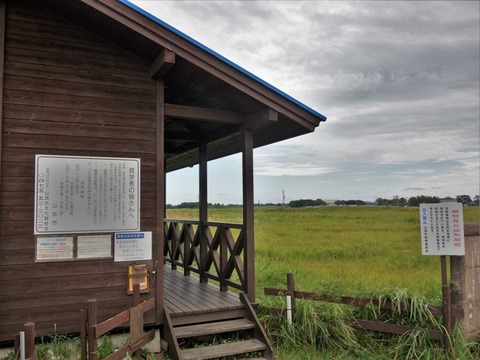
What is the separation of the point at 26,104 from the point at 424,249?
174 inches

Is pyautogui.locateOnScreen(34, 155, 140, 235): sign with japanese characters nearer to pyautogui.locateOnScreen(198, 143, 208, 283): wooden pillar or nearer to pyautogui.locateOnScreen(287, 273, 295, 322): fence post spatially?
pyautogui.locateOnScreen(287, 273, 295, 322): fence post

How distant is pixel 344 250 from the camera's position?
1333 centimetres

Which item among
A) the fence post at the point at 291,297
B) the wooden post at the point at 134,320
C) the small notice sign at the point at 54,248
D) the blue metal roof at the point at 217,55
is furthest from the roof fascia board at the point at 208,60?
the wooden post at the point at 134,320

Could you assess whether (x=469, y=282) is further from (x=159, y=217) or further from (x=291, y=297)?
(x=159, y=217)

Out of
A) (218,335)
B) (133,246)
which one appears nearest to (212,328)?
(218,335)

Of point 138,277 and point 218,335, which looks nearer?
point 138,277

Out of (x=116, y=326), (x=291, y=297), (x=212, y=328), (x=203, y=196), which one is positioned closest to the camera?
(x=116, y=326)

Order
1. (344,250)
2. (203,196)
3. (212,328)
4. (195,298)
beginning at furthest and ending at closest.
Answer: (344,250)
(203,196)
(195,298)
(212,328)

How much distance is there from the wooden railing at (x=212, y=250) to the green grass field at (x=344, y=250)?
0.43 metres

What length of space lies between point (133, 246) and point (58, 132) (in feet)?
4.50

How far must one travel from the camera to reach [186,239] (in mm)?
6754

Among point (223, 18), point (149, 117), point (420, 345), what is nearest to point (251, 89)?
point (149, 117)

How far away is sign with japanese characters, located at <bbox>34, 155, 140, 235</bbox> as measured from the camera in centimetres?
353

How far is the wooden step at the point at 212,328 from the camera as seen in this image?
394 cm
